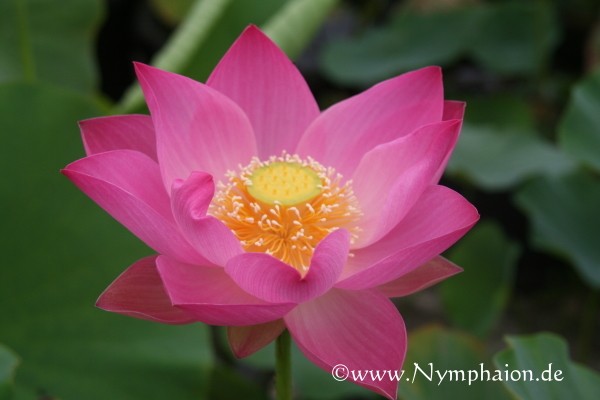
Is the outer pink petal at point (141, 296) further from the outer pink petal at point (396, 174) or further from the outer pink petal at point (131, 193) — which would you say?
the outer pink petal at point (396, 174)

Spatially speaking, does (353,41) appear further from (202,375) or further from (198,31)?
(202,375)

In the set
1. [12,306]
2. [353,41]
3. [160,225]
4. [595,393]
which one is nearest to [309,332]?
[160,225]

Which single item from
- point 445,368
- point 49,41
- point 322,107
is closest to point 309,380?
point 445,368

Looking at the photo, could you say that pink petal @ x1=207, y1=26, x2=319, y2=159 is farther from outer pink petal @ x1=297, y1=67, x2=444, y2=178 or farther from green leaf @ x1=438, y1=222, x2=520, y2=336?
green leaf @ x1=438, y1=222, x2=520, y2=336

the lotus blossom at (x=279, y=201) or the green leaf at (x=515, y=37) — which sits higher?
the lotus blossom at (x=279, y=201)

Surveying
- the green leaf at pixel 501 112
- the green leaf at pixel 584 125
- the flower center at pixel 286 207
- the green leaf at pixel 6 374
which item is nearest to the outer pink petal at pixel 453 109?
the flower center at pixel 286 207
